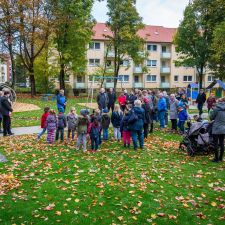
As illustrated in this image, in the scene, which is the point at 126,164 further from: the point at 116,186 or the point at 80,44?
the point at 80,44

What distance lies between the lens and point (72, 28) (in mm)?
33531

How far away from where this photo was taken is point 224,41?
19.0 m

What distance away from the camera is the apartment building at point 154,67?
48.8m

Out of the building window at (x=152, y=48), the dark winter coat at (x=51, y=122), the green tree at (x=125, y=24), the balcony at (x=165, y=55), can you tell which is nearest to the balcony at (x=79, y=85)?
the green tree at (x=125, y=24)

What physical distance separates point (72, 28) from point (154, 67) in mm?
23322

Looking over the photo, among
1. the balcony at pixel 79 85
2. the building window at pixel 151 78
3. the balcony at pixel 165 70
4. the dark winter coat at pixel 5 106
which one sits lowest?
the dark winter coat at pixel 5 106

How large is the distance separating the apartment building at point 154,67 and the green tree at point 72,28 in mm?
12966

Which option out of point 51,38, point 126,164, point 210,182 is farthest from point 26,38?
point 210,182

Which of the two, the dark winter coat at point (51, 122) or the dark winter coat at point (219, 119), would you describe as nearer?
the dark winter coat at point (219, 119)

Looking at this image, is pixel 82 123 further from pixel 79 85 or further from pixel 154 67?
pixel 154 67

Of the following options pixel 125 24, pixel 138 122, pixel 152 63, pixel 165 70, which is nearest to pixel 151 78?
pixel 152 63

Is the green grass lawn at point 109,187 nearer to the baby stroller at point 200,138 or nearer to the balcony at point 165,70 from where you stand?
the baby stroller at point 200,138

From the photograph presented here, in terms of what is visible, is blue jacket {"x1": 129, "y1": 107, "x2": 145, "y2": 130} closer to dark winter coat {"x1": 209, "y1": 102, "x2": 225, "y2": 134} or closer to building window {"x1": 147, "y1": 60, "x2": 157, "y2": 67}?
dark winter coat {"x1": 209, "y1": 102, "x2": 225, "y2": 134}

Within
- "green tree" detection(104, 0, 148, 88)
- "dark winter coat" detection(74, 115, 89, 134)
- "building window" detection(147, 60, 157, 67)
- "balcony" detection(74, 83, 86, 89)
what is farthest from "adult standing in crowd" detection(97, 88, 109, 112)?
"building window" detection(147, 60, 157, 67)
